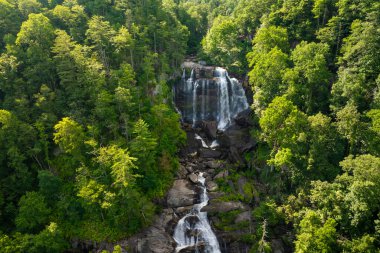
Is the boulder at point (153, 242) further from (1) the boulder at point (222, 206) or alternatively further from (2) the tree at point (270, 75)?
(2) the tree at point (270, 75)

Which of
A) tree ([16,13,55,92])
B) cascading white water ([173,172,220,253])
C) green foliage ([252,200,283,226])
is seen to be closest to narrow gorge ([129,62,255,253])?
cascading white water ([173,172,220,253])

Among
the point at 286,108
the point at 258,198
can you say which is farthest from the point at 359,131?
the point at 258,198

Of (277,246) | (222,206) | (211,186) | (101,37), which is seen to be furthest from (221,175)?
(101,37)

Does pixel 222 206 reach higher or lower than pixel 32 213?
lower

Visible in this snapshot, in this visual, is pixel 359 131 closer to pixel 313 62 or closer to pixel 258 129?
pixel 313 62

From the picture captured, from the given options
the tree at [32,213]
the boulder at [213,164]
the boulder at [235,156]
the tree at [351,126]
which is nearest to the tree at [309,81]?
the tree at [351,126]

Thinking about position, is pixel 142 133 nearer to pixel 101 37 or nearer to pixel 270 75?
pixel 101 37

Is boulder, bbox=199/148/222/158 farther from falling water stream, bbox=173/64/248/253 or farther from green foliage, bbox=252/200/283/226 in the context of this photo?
green foliage, bbox=252/200/283/226
